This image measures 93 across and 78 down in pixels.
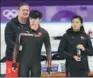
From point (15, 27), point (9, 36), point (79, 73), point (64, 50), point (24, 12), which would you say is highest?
point (24, 12)

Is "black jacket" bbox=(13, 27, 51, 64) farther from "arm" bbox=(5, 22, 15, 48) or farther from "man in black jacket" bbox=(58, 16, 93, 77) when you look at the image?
"man in black jacket" bbox=(58, 16, 93, 77)

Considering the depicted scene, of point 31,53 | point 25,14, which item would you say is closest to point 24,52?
point 31,53

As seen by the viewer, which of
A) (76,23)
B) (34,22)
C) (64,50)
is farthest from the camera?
(64,50)

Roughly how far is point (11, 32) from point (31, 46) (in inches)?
20.2

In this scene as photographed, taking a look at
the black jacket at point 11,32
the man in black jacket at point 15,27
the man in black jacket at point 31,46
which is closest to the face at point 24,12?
the man in black jacket at point 15,27

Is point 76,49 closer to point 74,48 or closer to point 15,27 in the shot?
point 74,48

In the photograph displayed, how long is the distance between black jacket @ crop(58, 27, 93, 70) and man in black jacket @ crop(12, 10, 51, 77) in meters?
0.44

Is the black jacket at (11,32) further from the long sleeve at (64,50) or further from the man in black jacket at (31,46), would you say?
the long sleeve at (64,50)

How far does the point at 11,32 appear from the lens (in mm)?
6980

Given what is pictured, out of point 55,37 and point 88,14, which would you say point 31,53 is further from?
point 88,14

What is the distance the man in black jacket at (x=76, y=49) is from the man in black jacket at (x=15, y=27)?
0.77 m

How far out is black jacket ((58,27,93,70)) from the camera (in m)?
6.96

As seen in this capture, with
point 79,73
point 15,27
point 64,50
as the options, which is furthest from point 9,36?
point 79,73

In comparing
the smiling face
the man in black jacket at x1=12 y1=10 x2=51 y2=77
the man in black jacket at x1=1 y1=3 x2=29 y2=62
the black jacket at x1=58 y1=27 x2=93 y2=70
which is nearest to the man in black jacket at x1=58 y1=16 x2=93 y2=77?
the black jacket at x1=58 y1=27 x2=93 y2=70
